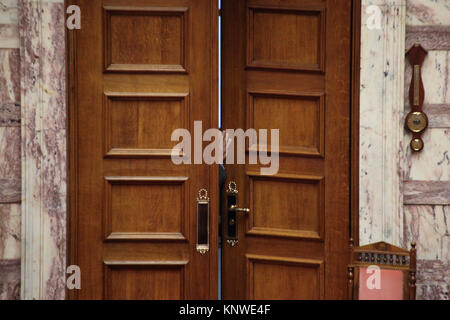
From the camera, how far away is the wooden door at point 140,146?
12.7ft

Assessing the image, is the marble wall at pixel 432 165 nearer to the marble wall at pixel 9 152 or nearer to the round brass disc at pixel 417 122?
the round brass disc at pixel 417 122

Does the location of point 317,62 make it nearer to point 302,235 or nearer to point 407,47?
point 407,47

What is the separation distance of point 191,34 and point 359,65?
39.7 inches

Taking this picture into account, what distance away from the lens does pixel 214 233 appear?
3.93 metres

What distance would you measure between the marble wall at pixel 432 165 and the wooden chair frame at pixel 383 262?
28cm

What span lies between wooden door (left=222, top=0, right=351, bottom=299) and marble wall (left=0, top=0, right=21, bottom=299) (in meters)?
1.24

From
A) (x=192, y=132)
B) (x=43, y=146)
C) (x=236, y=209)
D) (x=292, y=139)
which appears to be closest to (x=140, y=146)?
(x=192, y=132)

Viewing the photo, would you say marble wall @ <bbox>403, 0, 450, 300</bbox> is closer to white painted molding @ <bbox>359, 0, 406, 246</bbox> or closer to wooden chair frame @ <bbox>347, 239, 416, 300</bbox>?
white painted molding @ <bbox>359, 0, 406, 246</bbox>

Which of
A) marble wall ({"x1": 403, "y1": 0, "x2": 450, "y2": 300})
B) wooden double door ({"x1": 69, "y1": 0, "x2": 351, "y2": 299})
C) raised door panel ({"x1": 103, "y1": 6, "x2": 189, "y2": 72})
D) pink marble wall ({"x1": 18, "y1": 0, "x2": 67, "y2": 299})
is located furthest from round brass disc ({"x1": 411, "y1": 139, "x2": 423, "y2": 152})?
pink marble wall ({"x1": 18, "y1": 0, "x2": 67, "y2": 299})

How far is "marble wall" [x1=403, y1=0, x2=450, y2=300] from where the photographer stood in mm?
3668

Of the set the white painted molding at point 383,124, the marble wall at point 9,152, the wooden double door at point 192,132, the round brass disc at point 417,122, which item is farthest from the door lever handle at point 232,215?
the marble wall at point 9,152

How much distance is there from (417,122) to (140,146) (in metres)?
1.63

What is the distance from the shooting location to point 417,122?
3674mm
